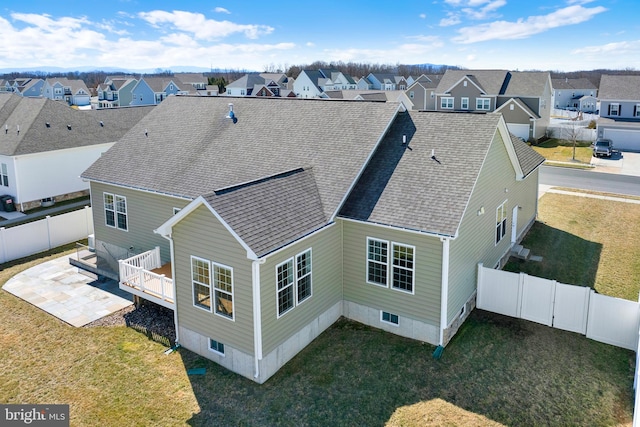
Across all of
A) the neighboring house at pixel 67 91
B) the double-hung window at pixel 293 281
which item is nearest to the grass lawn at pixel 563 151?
the double-hung window at pixel 293 281

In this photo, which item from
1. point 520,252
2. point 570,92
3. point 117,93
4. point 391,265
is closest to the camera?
point 391,265

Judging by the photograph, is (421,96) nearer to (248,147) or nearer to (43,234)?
(248,147)

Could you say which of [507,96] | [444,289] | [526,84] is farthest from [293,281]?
[526,84]

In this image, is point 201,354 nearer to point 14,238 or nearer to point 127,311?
point 127,311

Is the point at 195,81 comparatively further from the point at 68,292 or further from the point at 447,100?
the point at 68,292

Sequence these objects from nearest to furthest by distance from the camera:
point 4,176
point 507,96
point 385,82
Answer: point 4,176, point 507,96, point 385,82

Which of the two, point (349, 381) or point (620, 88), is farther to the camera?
point (620, 88)

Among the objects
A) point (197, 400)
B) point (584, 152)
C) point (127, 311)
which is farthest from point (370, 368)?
point (584, 152)

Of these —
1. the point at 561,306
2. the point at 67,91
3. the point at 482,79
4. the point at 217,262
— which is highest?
the point at 67,91

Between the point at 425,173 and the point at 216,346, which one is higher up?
the point at 425,173
